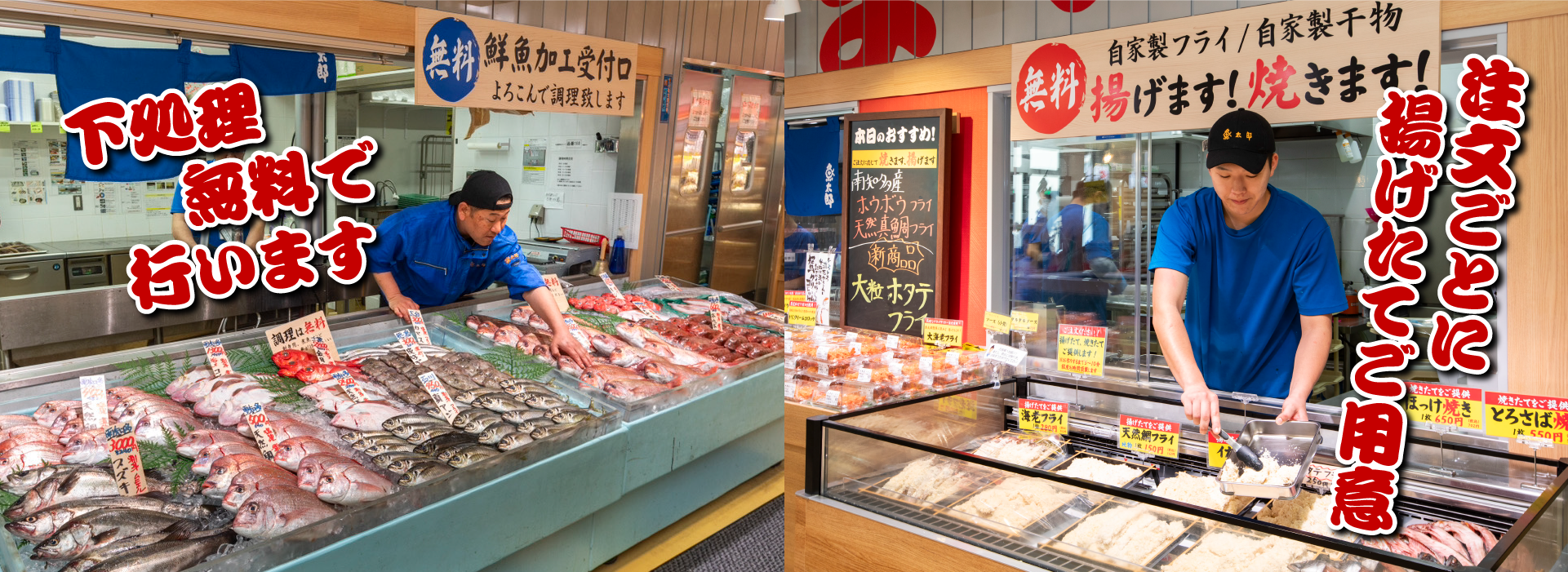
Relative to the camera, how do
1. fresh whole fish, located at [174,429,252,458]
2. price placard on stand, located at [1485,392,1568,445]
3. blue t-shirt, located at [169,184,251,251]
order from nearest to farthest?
price placard on stand, located at [1485,392,1568,445] < fresh whole fish, located at [174,429,252,458] < blue t-shirt, located at [169,184,251,251]

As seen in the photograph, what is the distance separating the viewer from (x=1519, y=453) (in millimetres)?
1784

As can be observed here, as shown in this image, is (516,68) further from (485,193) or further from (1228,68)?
(1228,68)

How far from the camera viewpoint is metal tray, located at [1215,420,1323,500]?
1777 millimetres

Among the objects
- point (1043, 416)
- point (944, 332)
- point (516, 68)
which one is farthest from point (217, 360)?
point (1043, 416)

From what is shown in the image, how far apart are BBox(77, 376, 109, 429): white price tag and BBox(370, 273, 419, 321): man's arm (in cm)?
104

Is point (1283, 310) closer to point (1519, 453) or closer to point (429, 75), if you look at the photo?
point (1519, 453)

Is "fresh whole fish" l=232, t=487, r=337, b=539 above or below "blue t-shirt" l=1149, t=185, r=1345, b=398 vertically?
below

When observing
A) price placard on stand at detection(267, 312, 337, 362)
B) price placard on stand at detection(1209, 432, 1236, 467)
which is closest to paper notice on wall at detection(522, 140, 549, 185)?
price placard on stand at detection(267, 312, 337, 362)

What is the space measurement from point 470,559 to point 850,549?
3.62 feet

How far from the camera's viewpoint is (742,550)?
350 centimetres

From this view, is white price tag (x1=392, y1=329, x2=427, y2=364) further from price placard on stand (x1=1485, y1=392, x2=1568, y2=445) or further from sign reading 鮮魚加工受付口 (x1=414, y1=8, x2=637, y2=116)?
price placard on stand (x1=1485, y1=392, x2=1568, y2=445)

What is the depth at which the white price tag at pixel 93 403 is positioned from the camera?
7.56ft

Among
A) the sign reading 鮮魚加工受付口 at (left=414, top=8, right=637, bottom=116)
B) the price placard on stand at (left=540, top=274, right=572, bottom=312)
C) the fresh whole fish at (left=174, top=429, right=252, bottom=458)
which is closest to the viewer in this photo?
the fresh whole fish at (left=174, top=429, right=252, bottom=458)

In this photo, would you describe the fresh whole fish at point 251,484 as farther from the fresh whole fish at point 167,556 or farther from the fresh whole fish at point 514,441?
the fresh whole fish at point 514,441
